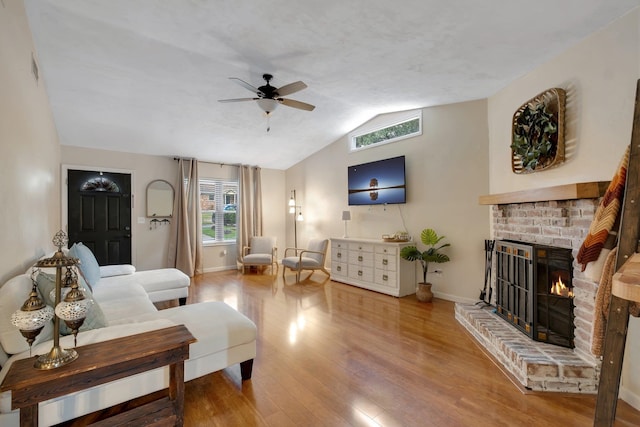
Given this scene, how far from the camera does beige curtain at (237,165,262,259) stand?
21.7ft

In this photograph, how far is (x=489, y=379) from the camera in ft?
7.09

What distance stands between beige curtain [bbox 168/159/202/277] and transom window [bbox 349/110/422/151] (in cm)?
340

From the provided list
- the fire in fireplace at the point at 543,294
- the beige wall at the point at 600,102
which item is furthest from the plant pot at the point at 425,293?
the beige wall at the point at 600,102

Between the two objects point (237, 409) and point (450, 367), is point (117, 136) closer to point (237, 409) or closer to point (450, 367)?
point (237, 409)

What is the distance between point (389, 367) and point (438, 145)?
3.17 m

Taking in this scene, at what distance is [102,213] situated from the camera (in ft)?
17.0

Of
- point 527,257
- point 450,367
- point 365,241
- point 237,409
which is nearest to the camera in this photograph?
point 237,409

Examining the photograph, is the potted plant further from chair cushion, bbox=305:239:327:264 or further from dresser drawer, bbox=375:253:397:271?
chair cushion, bbox=305:239:327:264

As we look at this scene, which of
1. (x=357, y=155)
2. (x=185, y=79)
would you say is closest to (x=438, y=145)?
(x=357, y=155)

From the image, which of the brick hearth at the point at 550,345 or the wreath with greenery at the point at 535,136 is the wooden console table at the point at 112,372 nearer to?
the brick hearth at the point at 550,345

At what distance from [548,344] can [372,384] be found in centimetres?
150

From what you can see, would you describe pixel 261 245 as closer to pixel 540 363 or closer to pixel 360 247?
pixel 360 247

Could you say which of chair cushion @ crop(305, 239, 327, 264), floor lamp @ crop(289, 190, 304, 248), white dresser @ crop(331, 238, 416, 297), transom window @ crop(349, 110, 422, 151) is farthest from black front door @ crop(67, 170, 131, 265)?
transom window @ crop(349, 110, 422, 151)

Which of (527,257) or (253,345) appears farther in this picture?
(527,257)
